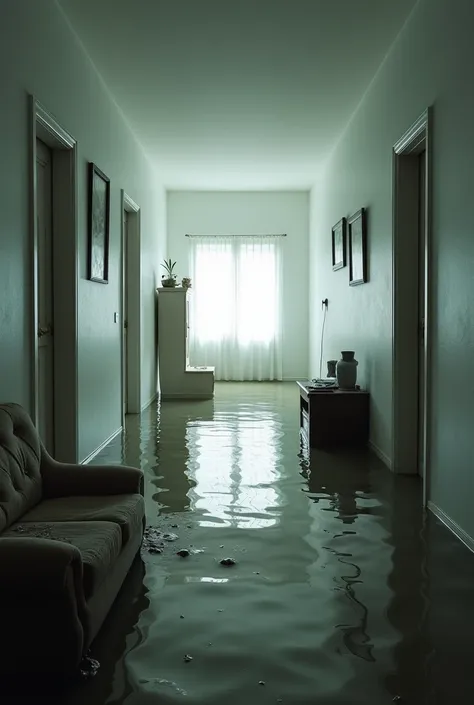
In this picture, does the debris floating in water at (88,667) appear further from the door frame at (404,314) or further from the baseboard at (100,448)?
the door frame at (404,314)

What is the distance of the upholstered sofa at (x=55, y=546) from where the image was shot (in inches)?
77.3

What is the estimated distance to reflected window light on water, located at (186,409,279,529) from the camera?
12.6 ft

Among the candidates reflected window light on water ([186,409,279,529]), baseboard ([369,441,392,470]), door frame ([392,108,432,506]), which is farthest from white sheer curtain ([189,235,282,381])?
door frame ([392,108,432,506])

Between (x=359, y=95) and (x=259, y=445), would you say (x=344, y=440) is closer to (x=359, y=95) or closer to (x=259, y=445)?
(x=259, y=445)

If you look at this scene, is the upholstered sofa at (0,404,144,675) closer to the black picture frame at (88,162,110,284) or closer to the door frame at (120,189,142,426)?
the black picture frame at (88,162,110,284)

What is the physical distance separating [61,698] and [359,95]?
566 centimetres

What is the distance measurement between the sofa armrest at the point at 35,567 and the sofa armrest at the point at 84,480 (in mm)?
1053

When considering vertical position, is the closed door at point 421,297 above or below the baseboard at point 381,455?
above

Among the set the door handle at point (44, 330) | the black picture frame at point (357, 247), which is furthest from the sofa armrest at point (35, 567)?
the black picture frame at point (357, 247)

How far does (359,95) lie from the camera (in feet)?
20.4

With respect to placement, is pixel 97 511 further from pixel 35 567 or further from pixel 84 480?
pixel 35 567

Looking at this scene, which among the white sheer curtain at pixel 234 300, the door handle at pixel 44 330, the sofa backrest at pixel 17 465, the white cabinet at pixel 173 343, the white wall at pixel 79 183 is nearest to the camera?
the sofa backrest at pixel 17 465

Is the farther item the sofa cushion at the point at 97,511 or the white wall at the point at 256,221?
the white wall at the point at 256,221

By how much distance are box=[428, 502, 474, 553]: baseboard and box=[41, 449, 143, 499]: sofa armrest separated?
5.25 feet
